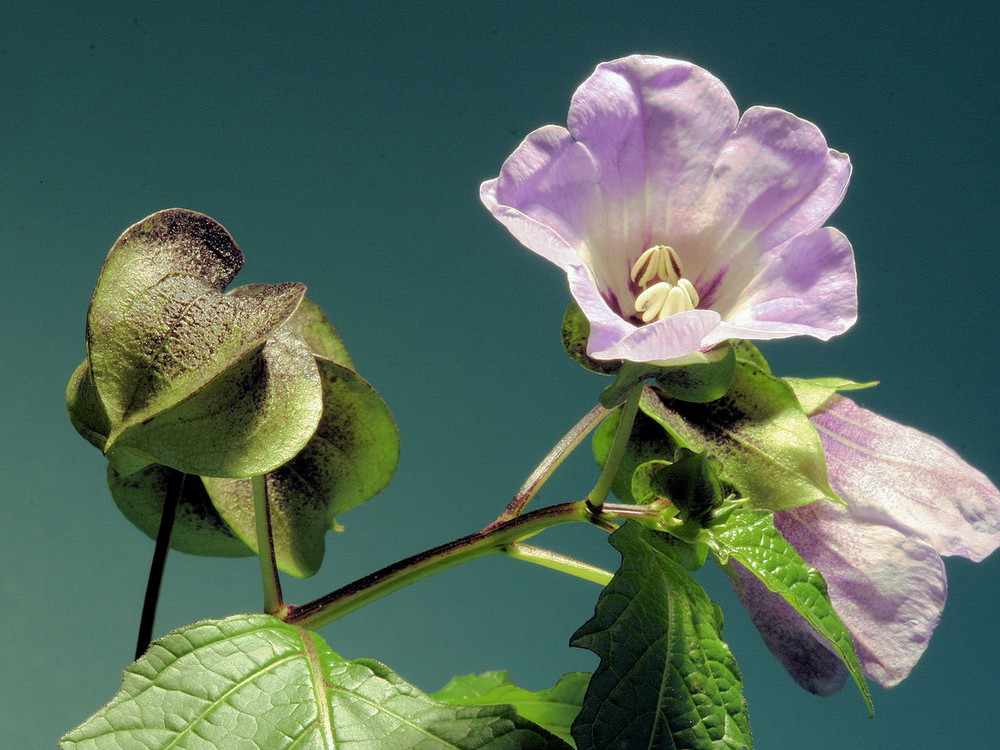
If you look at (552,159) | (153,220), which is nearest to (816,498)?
(552,159)

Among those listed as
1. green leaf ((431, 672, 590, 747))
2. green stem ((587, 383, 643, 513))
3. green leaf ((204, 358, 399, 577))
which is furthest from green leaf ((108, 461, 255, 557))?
green stem ((587, 383, 643, 513))

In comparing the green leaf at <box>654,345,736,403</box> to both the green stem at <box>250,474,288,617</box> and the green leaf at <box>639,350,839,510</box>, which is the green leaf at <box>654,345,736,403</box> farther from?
the green stem at <box>250,474,288,617</box>

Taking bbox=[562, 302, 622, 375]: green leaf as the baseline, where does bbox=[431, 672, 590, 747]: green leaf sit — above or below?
below

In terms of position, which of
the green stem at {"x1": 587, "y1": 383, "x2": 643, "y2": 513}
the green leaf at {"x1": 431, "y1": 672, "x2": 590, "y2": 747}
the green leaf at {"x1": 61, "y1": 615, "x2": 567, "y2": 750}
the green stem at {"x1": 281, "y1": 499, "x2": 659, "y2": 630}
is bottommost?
the green leaf at {"x1": 431, "y1": 672, "x2": 590, "y2": 747}

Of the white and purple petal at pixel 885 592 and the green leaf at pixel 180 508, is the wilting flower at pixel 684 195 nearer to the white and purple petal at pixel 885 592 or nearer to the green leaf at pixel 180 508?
the white and purple petal at pixel 885 592

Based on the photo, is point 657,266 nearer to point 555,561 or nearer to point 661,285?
point 661,285

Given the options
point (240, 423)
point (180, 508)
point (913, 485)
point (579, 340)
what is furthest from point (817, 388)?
point (180, 508)

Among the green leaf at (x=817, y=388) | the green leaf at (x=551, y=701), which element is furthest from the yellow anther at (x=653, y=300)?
the green leaf at (x=551, y=701)
